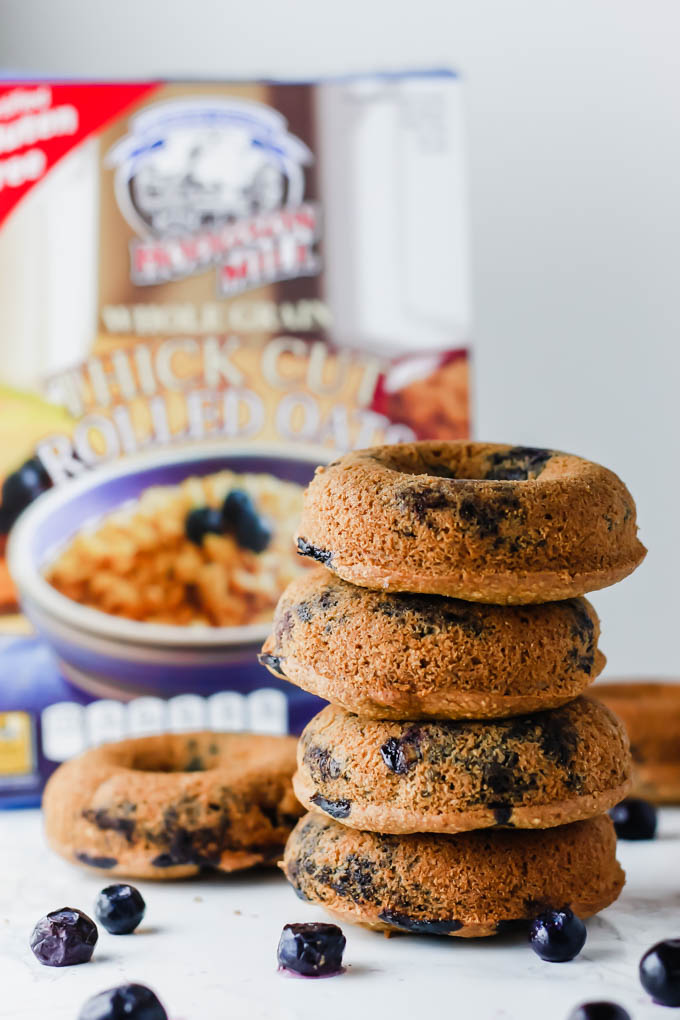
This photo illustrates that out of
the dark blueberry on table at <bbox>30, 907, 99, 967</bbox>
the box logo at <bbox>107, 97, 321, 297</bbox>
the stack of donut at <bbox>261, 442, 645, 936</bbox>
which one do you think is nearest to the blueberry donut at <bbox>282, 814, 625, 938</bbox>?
the stack of donut at <bbox>261, 442, 645, 936</bbox>

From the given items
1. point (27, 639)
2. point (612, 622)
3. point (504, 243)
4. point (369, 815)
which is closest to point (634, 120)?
point (504, 243)

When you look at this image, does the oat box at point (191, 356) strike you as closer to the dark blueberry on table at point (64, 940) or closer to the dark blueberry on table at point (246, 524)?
the dark blueberry on table at point (246, 524)

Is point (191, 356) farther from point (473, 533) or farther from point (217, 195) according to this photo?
point (473, 533)

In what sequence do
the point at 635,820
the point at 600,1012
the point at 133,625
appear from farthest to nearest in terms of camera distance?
the point at 133,625 < the point at 635,820 < the point at 600,1012

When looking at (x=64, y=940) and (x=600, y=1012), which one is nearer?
(x=600, y=1012)

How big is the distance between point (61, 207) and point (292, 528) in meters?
0.81

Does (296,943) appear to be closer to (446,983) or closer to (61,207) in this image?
(446,983)

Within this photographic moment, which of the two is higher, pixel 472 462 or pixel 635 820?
pixel 472 462

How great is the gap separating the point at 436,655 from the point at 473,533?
16 cm

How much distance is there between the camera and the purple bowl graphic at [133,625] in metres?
2.54

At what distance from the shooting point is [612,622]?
3.25 m

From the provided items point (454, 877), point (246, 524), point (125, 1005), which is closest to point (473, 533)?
point (454, 877)

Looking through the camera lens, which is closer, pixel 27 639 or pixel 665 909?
pixel 665 909

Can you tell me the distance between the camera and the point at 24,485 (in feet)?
8.43
